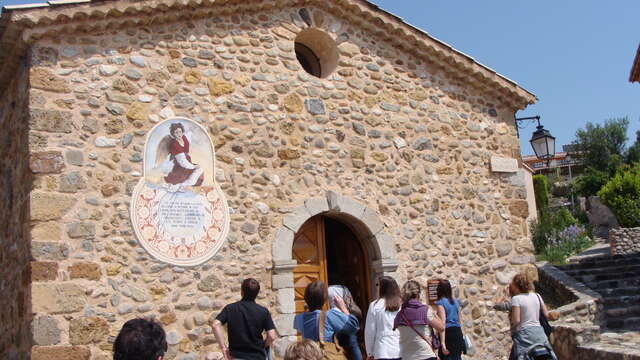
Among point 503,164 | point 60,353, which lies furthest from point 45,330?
point 503,164

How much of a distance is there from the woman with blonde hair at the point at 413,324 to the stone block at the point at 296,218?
2.93 m

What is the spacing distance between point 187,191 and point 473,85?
511 centimetres

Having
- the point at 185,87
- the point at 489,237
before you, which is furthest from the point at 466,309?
the point at 185,87

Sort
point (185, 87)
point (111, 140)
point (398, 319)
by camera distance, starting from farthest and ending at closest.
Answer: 1. point (185, 87)
2. point (111, 140)
3. point (398, 319)

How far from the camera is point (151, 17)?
7730mm

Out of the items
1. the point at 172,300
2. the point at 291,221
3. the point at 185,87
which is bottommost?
the point at 172,300

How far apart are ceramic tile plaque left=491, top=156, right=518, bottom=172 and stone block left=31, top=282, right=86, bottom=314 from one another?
20.9 ft

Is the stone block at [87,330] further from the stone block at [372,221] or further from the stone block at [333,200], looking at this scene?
the stone block at [372,221]

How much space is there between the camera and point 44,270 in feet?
21.7

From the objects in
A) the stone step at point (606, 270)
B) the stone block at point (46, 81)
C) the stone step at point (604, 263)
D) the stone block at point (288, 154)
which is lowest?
the stone step at point (606, 270)

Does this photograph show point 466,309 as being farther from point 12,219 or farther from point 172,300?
point 12,219

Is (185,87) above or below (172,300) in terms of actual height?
above

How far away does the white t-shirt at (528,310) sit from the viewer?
239 inches

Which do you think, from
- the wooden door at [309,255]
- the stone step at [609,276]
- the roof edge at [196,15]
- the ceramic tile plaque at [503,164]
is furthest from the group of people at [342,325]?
the stone step at [609,276]
